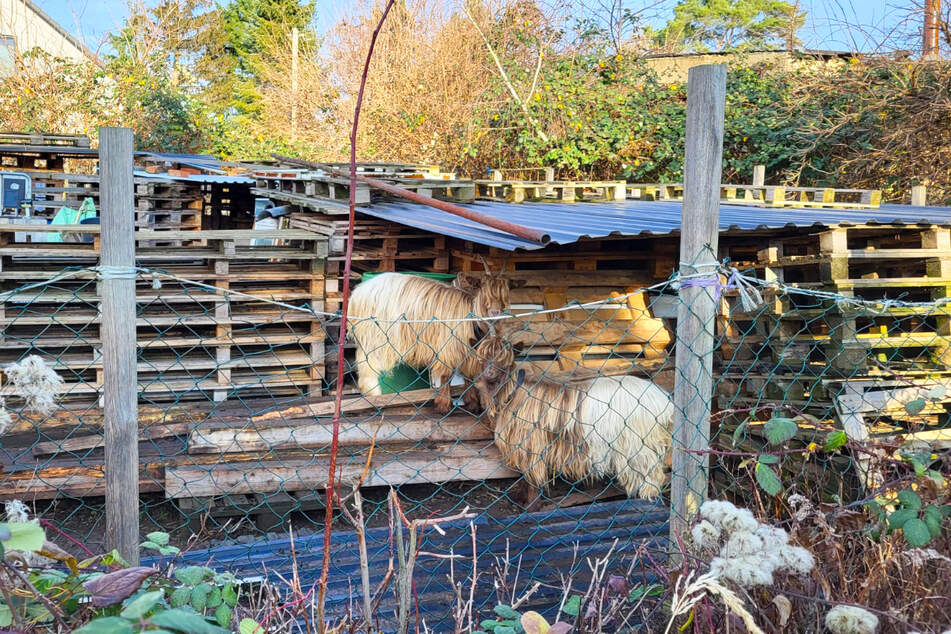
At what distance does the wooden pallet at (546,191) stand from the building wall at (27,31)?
1549 cm

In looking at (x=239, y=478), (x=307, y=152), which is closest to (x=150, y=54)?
(x=307, y=152)

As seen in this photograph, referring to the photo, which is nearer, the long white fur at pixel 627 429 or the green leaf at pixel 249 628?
the green leaf at pixel 249 628

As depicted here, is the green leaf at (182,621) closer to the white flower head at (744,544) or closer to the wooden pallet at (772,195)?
the white flower head at (744,544)

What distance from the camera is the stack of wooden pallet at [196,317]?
5.79 m

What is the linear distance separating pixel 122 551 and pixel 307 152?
17.9 meters

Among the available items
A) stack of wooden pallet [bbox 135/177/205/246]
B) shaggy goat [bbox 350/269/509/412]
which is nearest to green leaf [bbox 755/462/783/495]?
shaggy goat [bbox 350/269/509/412]

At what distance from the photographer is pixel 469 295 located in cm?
523

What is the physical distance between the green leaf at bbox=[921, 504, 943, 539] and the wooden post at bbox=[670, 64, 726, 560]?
640mm

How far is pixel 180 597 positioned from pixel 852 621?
1.33 m

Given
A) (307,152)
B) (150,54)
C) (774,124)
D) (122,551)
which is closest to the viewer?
(122,551)

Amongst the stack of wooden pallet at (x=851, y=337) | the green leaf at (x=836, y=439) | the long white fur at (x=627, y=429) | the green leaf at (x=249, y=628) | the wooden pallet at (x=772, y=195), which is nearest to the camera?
the green leaf at (x=249, y=628)

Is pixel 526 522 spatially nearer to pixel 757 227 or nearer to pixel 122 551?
pixel 757 227

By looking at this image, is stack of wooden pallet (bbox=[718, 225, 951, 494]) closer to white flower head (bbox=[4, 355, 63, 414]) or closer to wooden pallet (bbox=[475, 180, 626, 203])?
wooden pallet (bbox=[475, 180, 626, 203])

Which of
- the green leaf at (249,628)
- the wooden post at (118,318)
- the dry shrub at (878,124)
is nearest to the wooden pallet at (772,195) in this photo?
the dry shrub at (878,124)
